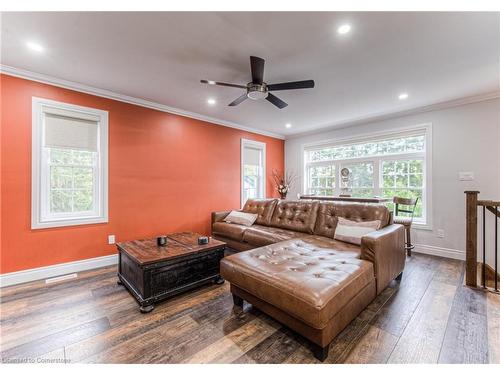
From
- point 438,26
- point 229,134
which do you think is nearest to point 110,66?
point 229,134

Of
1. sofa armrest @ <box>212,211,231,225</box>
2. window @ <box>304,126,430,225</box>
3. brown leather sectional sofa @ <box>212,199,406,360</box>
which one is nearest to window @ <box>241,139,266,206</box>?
sofa armrest @ <box>212,211,231,225</box>

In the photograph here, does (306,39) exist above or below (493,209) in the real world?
above

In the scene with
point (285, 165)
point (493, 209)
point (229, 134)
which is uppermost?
point (229, 134)

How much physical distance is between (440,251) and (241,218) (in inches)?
132

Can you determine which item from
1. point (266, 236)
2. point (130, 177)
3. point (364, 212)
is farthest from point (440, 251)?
point (130, 177)

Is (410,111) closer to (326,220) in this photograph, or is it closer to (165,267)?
(326,220)

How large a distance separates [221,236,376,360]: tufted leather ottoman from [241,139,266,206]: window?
117 inches

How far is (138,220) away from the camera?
3.51 meters

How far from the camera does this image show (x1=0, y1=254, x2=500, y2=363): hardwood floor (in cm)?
150

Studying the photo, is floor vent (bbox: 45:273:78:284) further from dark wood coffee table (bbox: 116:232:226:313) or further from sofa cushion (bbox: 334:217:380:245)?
sofa cushion (bbox: 334:217:380:245)

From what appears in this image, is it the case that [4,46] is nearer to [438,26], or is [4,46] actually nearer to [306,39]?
[306,39]

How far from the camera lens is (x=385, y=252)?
2.17 m

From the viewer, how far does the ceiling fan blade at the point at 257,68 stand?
2043 millimetres
